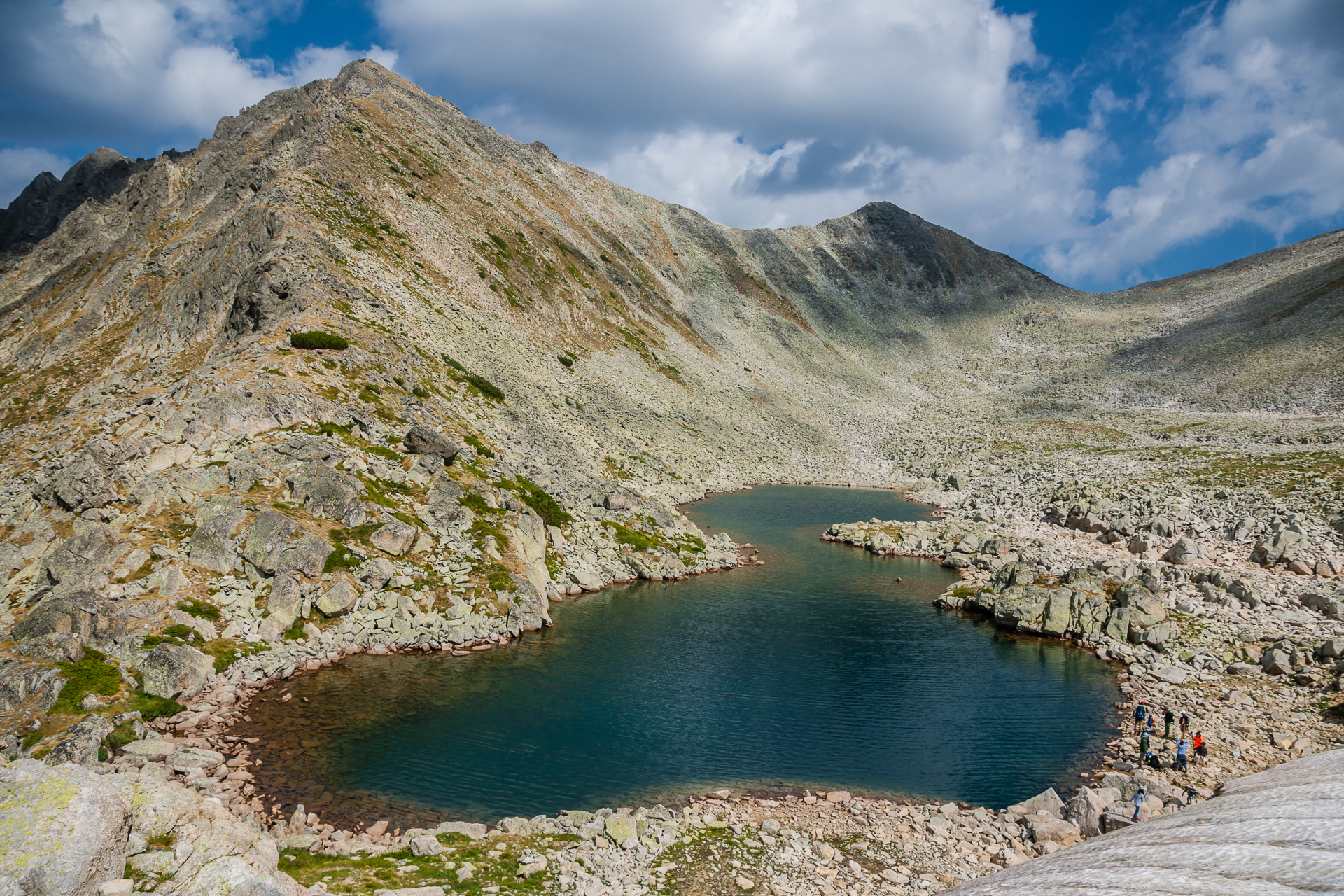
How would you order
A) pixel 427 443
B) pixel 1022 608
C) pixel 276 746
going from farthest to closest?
pixel 427 443
pixel 1022 608
pixel 276 746

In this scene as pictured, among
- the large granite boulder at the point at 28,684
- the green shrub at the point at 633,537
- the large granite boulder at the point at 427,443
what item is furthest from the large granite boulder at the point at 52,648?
the green shrub at the point at 633,537

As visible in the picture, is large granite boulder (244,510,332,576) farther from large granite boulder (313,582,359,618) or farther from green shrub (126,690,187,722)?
green shrub (126,690,187,722)

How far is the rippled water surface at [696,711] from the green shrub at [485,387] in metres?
28.3

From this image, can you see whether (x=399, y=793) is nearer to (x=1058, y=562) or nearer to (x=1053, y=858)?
(x=1053, y=858)

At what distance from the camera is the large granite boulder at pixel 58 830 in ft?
35.4

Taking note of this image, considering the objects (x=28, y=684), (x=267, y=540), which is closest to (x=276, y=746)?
(x=28, y=684)

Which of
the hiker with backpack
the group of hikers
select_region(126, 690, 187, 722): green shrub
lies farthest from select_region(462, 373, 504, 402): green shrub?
the hiker with backpack

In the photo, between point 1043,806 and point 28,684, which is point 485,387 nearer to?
point 28,684

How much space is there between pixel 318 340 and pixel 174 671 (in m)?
30.7

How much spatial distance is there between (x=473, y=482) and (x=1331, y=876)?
155ft

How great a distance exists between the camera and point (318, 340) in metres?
52.2

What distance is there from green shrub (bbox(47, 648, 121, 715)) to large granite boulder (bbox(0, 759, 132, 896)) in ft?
57.2

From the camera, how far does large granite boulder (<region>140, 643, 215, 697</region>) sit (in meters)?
28.0

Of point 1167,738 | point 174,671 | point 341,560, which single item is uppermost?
point 341,560
